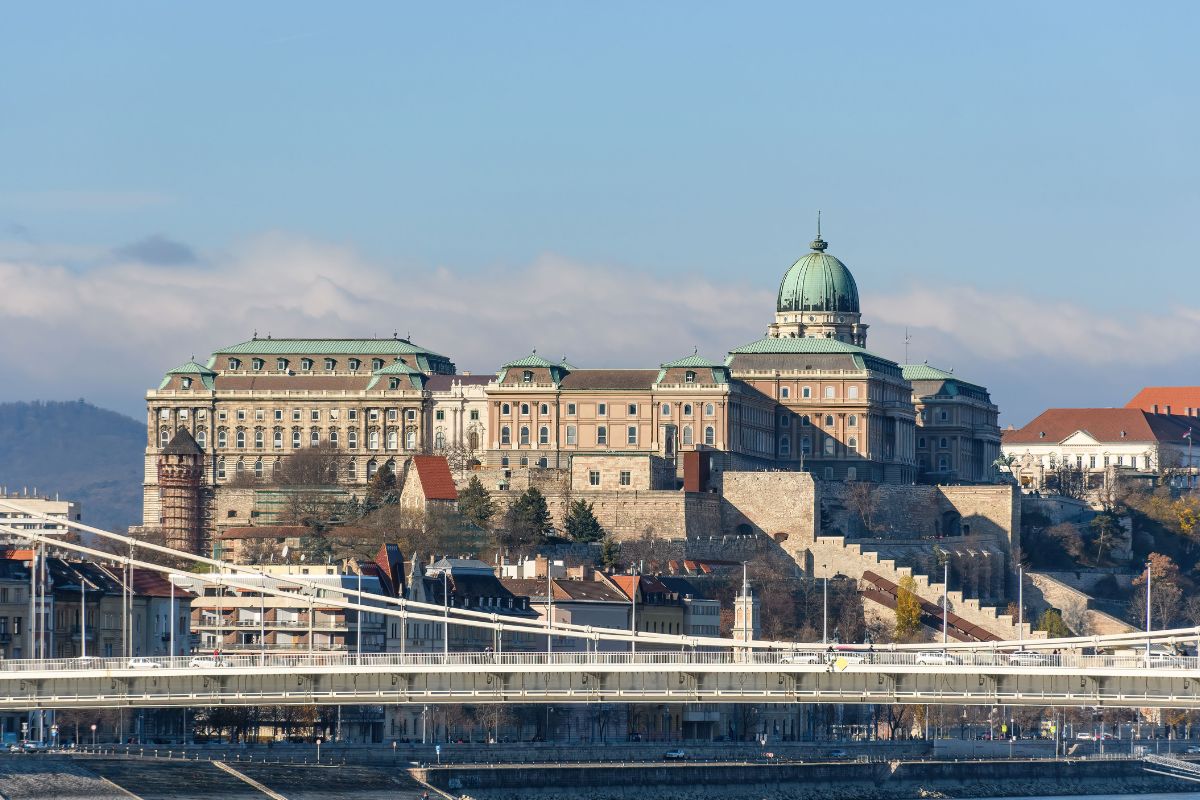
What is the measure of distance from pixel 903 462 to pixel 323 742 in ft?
245

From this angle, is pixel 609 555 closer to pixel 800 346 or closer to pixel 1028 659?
pixel 800 346

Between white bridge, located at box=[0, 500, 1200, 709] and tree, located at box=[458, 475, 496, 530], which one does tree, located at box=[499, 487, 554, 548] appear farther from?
white bridge, located at box=[0, 500, 1200, 709]

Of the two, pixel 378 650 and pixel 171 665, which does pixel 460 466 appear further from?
pixel 171 665

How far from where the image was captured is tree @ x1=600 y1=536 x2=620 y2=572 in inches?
5054

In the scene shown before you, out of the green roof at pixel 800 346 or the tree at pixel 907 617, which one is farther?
the green roof at pixel 800 346

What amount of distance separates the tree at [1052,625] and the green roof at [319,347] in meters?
40.2

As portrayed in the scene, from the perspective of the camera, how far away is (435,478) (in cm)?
13588

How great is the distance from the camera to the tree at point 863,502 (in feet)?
474

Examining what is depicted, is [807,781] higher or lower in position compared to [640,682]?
lower

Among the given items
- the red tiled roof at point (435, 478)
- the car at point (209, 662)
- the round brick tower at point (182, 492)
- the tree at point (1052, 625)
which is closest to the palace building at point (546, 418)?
the round brick tower at point (182, 492)

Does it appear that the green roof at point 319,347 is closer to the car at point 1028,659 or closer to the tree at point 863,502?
the tree at point 863,502

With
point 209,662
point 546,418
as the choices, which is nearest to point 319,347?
point 546,418

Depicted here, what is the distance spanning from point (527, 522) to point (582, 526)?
7.60 feet

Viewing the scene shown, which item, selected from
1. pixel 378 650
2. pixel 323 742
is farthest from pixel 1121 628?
pixel 323 742
